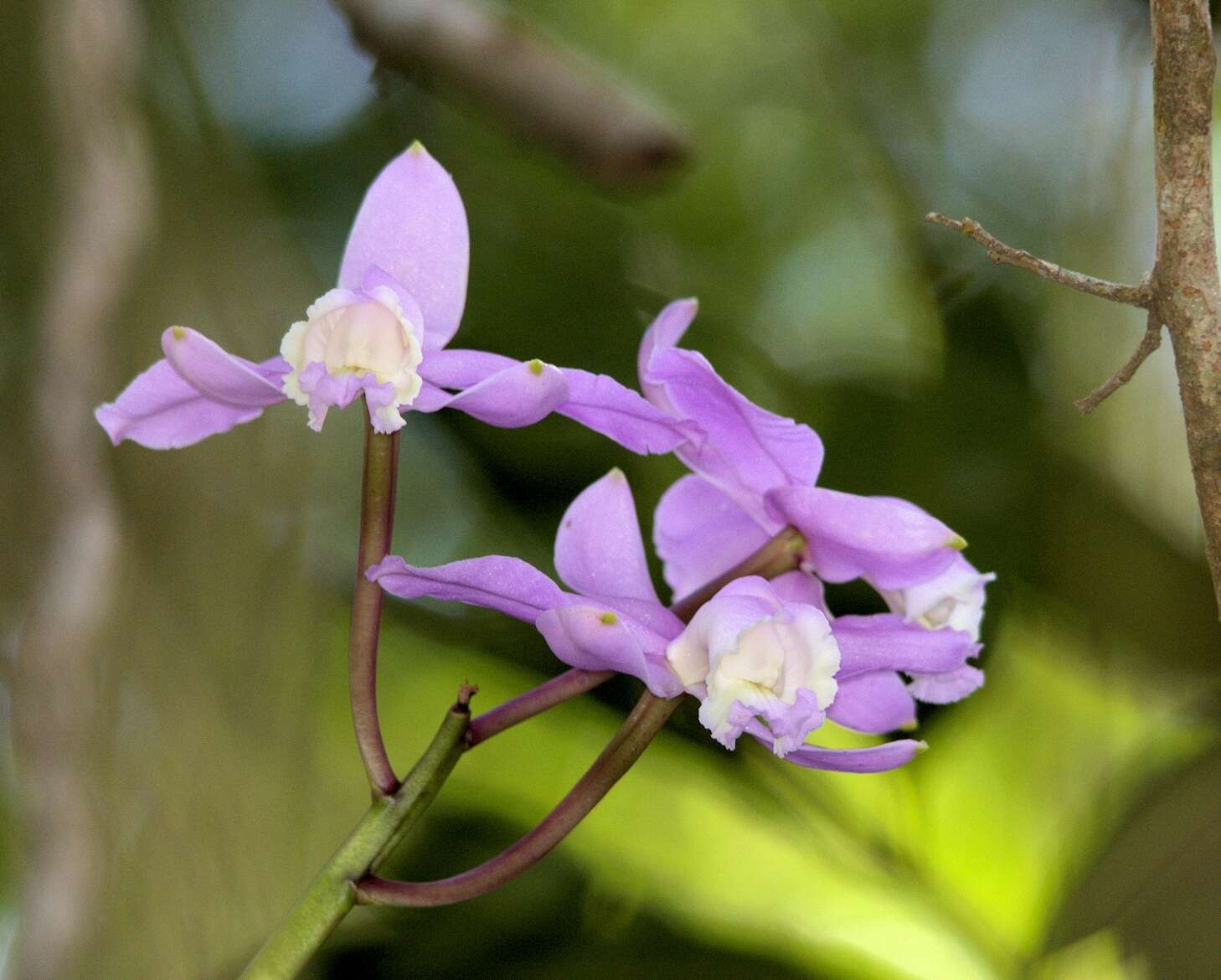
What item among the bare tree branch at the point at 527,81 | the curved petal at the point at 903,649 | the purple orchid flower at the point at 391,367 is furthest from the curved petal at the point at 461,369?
the bare tree branch at the point at 527,81

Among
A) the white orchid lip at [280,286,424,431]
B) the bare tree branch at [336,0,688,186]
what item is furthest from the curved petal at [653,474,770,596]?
the bare tree branch at [336,0,688,186]

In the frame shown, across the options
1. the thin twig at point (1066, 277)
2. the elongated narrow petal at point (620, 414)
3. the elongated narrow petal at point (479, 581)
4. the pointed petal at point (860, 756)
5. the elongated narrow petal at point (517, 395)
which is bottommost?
the pointed petal at point (860, 756)

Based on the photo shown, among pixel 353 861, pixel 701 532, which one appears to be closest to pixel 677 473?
pixel 701 532

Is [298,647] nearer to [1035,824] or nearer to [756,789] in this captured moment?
[756,789]

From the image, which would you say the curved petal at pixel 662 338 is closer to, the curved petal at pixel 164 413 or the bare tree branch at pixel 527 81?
the curved petal at pixel 164 413

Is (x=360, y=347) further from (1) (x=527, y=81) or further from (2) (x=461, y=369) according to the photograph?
(1) (x=527, y=81)

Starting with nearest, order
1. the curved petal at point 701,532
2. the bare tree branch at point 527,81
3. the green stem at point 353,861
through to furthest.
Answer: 1. the green stem at point 353,861
2. the curved petal at point 701,532
3. the bare tree branch at point 527,81

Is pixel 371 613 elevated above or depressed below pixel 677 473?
above
